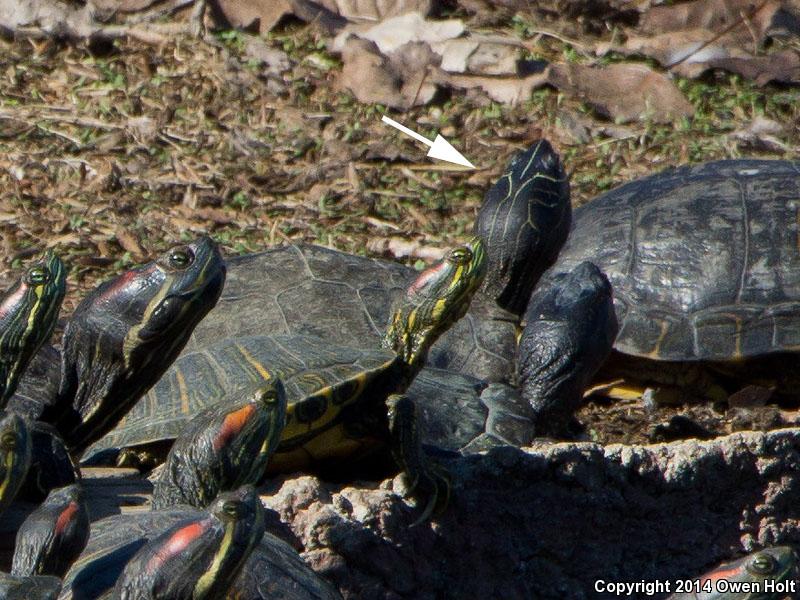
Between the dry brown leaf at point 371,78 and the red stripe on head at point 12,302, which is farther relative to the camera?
the dry brown leaf at point 371,78

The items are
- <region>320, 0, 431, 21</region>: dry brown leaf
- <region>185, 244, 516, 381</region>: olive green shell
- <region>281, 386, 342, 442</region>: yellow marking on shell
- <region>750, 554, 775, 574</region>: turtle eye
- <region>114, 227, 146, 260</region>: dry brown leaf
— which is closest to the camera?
<region>750, 554, 775, 574</region>: turtle eye

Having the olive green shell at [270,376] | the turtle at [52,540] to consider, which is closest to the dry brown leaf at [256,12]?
the olive green shell at [270,376]

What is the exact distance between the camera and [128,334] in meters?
3.50

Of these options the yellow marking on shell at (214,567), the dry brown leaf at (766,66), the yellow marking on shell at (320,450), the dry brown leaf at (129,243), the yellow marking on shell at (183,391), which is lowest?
the dry brown leaf at (129,243)

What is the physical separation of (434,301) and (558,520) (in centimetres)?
66

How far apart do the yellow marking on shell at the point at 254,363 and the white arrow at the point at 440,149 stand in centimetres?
329

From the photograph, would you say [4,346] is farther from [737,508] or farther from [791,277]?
[791,277]

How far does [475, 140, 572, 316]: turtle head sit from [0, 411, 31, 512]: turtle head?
9.23 feet

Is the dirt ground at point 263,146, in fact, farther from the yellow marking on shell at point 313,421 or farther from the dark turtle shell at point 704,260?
the yellow marking on shell at point 313,421

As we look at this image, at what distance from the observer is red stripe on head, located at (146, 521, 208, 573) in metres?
2.24

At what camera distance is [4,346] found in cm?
333

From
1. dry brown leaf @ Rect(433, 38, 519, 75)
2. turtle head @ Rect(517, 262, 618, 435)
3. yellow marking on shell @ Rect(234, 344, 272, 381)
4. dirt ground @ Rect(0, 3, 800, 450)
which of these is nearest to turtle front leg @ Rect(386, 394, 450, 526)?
yellow marking on shell @ Rect(234, 344, 272, 381)

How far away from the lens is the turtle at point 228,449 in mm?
2920

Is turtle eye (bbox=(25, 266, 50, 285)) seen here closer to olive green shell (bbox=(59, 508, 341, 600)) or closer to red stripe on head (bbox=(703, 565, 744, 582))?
olive green shell (bbox=(59, 508, 341, 600))
